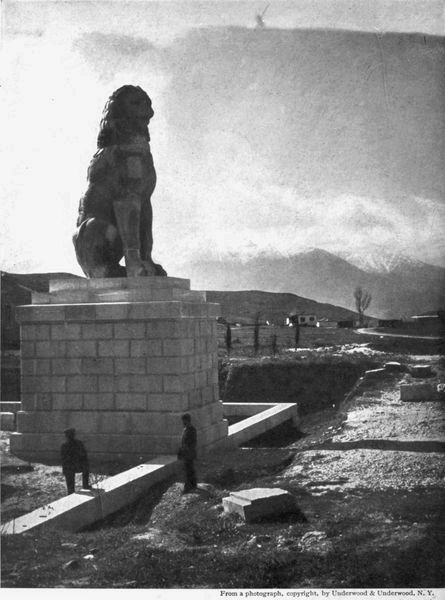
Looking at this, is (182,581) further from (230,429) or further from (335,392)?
(335,392)

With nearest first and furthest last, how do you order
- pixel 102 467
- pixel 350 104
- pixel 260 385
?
1. pixel 350 104
2. pixel 102 467
3. pixel 260 385

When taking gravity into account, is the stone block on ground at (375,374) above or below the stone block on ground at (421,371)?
below

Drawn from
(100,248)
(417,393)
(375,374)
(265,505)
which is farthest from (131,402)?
(375,374)

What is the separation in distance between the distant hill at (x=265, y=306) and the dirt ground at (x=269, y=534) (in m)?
12.9

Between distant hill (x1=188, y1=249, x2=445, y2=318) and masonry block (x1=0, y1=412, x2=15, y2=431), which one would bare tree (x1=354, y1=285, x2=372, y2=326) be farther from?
masonry block (x1=0, y1=412, x2=15, y2=431)

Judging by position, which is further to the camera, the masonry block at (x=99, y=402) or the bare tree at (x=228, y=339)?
the bare tree at (x=228, y=339)

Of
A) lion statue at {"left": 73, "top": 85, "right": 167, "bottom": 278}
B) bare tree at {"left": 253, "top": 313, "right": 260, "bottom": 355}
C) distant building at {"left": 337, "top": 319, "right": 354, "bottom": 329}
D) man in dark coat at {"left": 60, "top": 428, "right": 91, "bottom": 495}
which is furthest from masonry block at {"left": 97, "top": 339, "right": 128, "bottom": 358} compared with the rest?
bare tree at {"left": 253, "top": 313, "right": 260, "bottom": 355}

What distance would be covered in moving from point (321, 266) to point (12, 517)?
7.99 metres

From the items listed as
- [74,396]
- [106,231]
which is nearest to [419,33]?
[106,231]

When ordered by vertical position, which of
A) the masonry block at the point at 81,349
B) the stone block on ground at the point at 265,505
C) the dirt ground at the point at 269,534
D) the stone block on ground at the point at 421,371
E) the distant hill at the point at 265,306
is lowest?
the dirt ground at the point at 269,534

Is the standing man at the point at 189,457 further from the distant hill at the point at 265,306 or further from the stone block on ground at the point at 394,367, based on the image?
the distant hill at the point at 265,306

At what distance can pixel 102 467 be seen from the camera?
883 centimetres

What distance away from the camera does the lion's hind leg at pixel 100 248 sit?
9.89 metres

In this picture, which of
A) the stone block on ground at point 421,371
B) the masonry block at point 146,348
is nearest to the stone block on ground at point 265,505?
the masonry block at point 146,348
